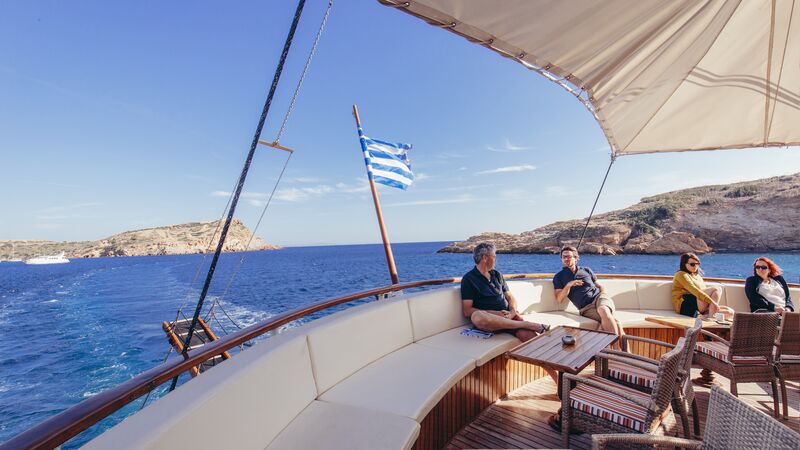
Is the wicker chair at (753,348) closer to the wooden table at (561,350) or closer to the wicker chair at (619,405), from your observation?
the wooden table at (561,350)

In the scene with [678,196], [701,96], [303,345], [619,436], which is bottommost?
[619,436]

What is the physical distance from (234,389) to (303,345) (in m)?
0.56

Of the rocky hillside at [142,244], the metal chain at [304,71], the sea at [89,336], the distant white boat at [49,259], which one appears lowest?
the distant white boat at [49,259]

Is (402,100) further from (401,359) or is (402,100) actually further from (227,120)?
(401,359)

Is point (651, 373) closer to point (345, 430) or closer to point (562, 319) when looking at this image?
point (562, 319)

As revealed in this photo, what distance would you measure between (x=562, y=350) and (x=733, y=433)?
121cm

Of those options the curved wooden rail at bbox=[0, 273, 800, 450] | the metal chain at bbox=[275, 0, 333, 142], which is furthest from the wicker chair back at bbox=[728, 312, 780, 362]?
the metal chain at bbox=[275, 0, 333, 142]

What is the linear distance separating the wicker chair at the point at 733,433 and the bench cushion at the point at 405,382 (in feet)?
2.93

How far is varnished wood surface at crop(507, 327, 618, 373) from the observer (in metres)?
2.13

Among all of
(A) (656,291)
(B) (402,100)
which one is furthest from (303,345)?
(B) (402,100)

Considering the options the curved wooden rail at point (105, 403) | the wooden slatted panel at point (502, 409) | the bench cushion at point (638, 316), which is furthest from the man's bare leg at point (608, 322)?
the curved wooden rail at point (105, 403)

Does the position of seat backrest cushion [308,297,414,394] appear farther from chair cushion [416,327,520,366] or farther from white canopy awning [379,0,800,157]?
white canopy awning [379,0,800,157]

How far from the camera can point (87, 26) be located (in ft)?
33.9

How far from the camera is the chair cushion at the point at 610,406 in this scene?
5.59ft
